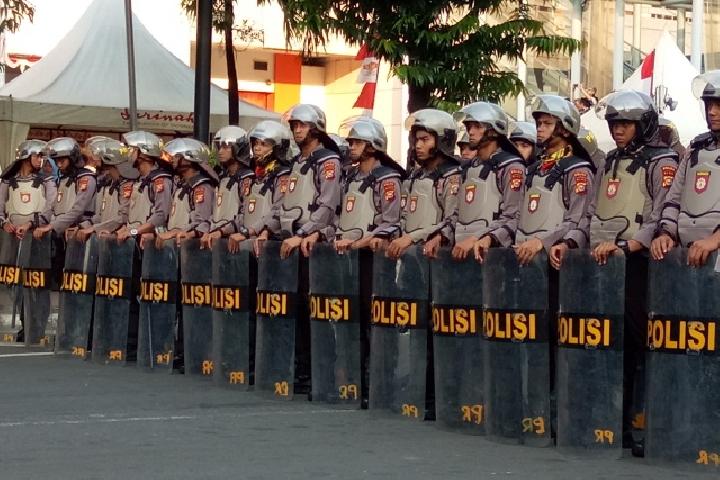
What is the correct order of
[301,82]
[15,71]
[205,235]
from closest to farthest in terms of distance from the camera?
[205,235] → [15,71] → [301,82]

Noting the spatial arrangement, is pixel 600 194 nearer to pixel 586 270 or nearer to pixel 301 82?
pixel 586 270

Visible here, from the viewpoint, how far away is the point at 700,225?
8.91m

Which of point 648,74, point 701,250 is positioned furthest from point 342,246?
point 648,74

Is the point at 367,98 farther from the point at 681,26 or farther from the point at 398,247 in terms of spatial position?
the point at 681,26

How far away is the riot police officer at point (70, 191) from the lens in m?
15.6

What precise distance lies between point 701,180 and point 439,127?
2529mm

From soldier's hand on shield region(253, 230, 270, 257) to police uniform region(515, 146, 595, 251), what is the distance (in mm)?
2305

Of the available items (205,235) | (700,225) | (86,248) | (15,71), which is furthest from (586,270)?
(15,71)

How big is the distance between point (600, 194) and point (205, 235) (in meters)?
4.19

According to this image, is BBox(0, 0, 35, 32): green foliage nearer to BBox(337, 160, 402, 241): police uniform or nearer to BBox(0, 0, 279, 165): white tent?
BBox(0, 0, 279, 165): white tent

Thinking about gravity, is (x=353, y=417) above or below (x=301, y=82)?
below

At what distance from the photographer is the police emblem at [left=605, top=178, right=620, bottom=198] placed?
9.50 metres

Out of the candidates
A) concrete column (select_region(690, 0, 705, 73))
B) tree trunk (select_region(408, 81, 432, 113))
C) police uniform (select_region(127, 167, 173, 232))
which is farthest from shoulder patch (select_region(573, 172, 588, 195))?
concrete column (select_region(690, 0, 705, 73))

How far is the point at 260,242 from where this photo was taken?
465 inches
